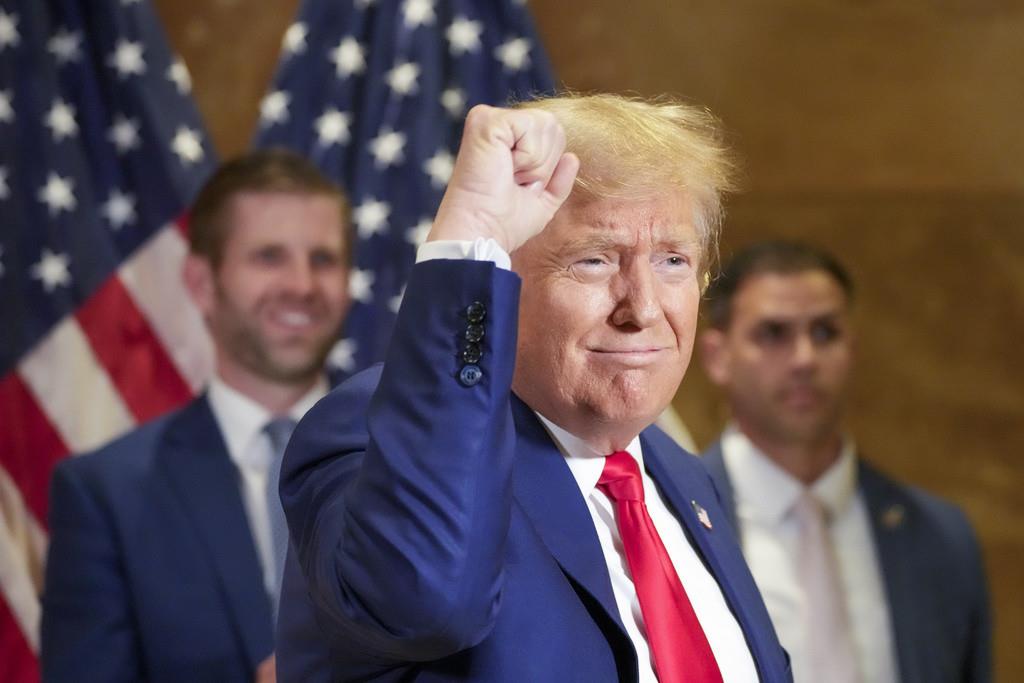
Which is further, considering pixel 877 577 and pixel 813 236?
pixel 813 236

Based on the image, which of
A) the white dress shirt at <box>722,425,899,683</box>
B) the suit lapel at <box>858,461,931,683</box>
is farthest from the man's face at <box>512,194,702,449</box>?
the suit lapel at <box>858,461,931,683</box>

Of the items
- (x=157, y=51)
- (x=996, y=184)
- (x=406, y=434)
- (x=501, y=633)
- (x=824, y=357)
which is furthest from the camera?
(x=996, y=184)

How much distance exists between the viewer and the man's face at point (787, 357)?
3447 millimetres

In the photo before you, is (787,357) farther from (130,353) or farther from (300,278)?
(130,353)

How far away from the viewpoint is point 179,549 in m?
2.84

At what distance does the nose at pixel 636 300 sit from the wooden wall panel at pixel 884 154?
9.16 ft

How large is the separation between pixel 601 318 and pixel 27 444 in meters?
2.61

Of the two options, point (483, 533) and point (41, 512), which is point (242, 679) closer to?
A: point (41, 512)

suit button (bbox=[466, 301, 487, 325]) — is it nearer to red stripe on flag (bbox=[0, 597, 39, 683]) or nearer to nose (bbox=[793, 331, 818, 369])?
nose (bbox=[793, 331, 818, 369])

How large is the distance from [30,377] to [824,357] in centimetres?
210

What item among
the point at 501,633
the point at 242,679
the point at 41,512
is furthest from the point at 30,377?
the point at 501,633

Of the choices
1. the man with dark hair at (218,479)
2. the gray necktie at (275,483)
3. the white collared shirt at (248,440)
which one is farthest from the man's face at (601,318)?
the white collared shirt at (248,440)

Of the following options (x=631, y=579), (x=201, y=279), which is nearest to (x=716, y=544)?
(x=631, y=579)

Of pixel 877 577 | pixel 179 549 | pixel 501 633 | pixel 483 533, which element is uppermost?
pixel 483 533
